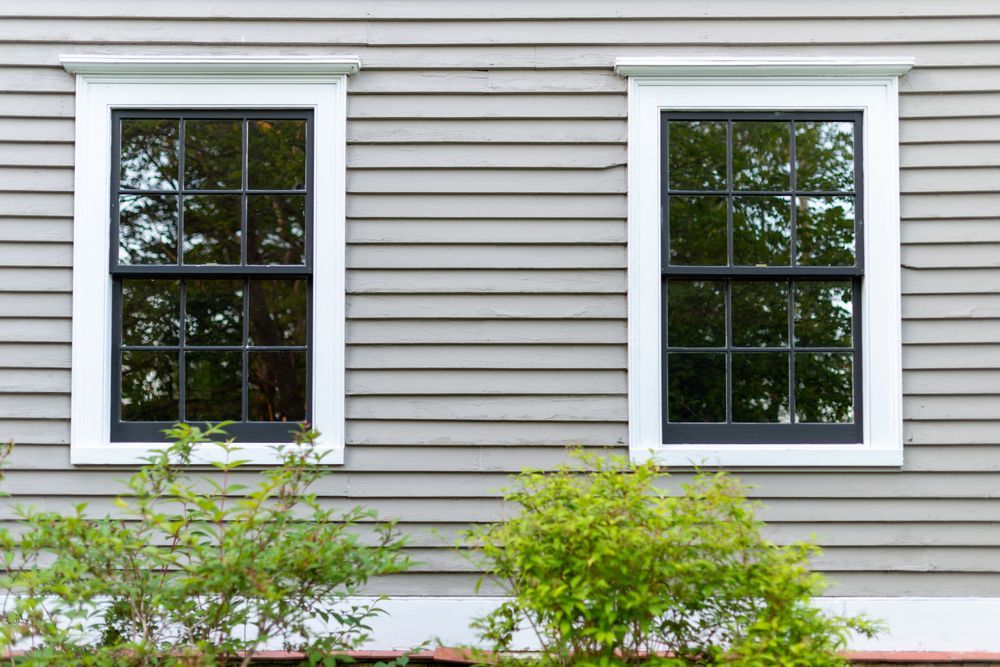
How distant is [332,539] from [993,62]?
4012 mm

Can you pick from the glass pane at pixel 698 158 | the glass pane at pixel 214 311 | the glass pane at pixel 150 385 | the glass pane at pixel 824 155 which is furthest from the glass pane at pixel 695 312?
the glass pane at pixel 150 385

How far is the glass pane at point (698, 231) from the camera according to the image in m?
4.43

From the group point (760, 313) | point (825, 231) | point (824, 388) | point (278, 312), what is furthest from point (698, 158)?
point (278, 312)

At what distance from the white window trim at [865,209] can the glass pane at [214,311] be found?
6.61 ft

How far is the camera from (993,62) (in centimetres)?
439

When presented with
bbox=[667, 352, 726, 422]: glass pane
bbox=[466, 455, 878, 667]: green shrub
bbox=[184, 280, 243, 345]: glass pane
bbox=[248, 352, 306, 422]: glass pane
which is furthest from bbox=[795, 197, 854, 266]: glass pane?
Answer: bbox=[184, 280, 243, 345]: glass pane

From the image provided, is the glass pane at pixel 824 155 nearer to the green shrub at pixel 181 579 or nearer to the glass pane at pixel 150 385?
the green shrub at pixel 181 579

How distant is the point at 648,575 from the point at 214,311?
2.55 metres

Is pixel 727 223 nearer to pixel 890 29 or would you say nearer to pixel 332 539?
pixel 890 29

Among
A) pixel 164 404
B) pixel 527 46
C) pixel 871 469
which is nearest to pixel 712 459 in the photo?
pixel 871 469

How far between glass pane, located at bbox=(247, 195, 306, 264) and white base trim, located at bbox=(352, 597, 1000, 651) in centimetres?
184

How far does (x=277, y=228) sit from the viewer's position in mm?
4441

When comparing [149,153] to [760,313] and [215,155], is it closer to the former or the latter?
[215,155]

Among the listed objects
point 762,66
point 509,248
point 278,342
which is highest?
point 762,66
